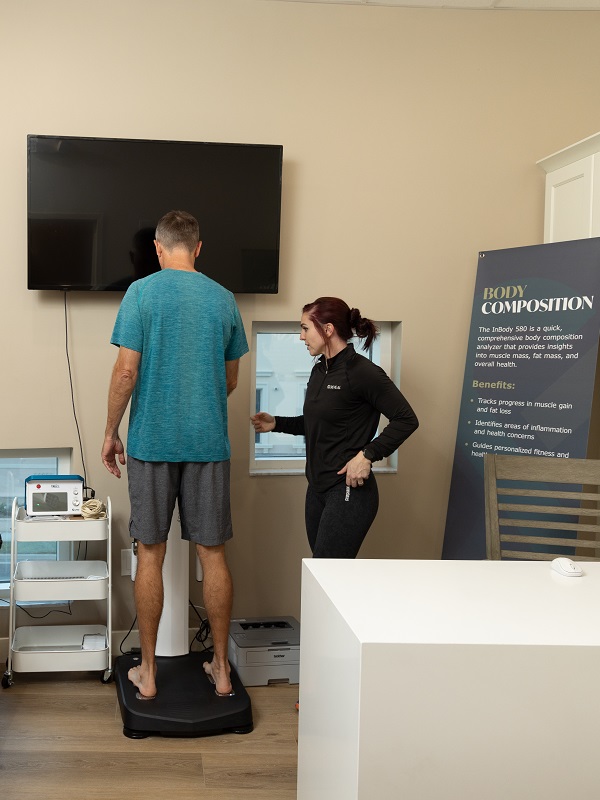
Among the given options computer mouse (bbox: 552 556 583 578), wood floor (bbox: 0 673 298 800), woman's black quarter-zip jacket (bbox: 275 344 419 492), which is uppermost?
woman's black quarter-zip jacket (bbox: 275 344 419 492)

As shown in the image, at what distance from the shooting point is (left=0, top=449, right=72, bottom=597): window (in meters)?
3.96

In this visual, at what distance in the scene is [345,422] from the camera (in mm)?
3262

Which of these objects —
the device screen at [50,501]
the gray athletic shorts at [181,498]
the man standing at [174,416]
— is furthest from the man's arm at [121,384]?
the device screen at [50,501]

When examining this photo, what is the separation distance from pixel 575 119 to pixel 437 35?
0.77 meters

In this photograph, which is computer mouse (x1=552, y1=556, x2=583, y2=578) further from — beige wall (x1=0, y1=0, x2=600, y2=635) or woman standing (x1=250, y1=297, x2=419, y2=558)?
beige wall (x1=0, y1=0, x2=600, y2=635)

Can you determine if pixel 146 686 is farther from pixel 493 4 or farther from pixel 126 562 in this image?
pixel 493 4

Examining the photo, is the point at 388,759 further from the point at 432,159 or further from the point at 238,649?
the point at 432,159

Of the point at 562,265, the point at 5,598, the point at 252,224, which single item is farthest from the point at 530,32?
the point at 5,598

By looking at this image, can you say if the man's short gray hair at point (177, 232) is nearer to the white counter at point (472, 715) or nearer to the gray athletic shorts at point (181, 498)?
the gray athletic shorts at point (181, 498)

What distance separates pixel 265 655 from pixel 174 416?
1172 mm

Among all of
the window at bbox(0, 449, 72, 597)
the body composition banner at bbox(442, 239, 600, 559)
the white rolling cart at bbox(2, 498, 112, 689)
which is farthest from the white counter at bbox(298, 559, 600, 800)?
the window at bbox(0, 449, 72, 597)

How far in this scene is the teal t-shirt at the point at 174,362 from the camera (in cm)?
311

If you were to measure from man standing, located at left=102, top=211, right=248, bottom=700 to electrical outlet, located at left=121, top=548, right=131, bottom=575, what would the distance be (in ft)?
2.30

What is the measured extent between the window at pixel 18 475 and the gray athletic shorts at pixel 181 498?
35.0 inches
